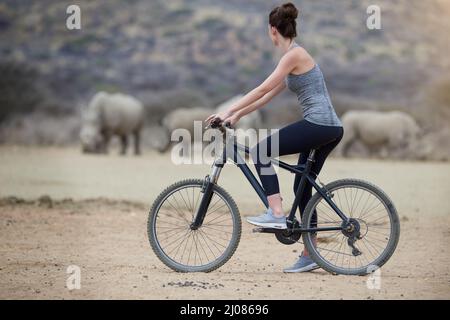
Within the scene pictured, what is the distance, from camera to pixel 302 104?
7.01 meters

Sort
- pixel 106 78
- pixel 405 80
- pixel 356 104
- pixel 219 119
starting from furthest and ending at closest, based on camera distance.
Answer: pixel 106 78 → pixel 405 80 → pixel 356 104 → pixel 219 119

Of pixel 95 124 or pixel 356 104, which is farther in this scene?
pixel 356 104

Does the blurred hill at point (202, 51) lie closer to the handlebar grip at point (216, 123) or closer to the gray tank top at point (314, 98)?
the gray tank top at point (314, 98)

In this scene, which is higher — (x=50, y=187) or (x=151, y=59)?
(x=151, y=59)

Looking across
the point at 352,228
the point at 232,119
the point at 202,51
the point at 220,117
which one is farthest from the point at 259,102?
the point at 202,51

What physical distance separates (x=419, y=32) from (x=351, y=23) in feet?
8.20

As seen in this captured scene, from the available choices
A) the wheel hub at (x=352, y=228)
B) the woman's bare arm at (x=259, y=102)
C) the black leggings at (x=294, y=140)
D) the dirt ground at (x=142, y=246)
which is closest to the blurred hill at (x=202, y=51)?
the dirt ground at (x=142, y=246)

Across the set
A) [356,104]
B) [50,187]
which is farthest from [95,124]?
[50,187]

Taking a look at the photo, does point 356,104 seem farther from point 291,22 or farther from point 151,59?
point 291,22

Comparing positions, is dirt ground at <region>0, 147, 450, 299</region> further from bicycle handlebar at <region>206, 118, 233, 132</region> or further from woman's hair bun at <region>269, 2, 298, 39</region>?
woman's hair bun at <region>269, 2, 298, 39</region>

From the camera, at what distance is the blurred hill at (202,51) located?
28.8m

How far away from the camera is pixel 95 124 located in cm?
2392

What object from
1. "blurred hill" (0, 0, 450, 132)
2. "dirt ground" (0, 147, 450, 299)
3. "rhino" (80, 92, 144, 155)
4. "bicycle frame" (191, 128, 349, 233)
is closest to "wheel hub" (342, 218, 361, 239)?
"bicycle frame" (191, 128, 349, 233)

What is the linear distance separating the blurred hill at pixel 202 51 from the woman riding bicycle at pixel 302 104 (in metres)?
19.5
